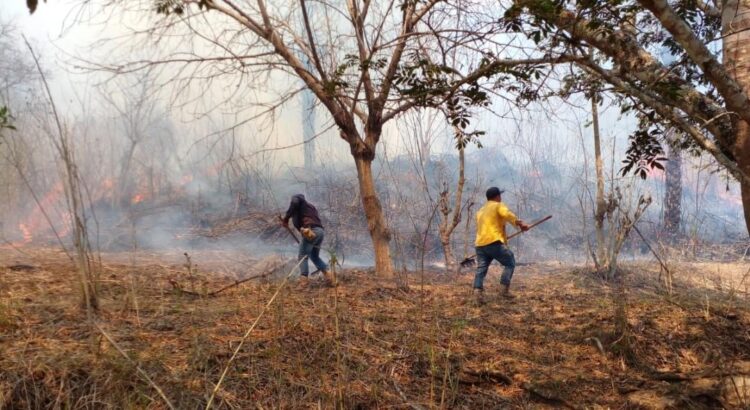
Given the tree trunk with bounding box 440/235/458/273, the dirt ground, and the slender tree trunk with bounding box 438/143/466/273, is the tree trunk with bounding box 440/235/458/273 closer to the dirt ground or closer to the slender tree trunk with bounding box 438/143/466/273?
the slender tree trunk with bounding box 438/143/466/273

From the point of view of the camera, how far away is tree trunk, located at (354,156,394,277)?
7125 millimetres

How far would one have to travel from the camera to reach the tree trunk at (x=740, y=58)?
300cm

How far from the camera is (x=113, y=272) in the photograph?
6.02 m

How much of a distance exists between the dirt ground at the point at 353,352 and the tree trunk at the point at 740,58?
4.18 feet

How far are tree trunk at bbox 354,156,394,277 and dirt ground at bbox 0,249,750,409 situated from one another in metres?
1.88

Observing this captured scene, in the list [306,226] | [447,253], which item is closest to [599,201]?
[447,253]

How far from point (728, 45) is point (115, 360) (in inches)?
168

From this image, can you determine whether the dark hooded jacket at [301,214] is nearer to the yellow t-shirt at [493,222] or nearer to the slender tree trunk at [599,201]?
the yellow t-shirt at [493,222]

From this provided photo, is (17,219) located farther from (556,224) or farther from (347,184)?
(556,224)

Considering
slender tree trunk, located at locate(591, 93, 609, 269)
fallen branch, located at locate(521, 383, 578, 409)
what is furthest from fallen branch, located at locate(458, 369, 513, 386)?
slender tree trunk, located at locate(591, 93, 609, 269)

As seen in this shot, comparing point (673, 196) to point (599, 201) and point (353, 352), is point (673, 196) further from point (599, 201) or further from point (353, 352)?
point (353, 352)

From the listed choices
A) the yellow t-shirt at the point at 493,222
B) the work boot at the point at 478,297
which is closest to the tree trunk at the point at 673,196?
the yellow t-shirt at the point at 493,222

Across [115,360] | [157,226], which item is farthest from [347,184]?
[115,360]

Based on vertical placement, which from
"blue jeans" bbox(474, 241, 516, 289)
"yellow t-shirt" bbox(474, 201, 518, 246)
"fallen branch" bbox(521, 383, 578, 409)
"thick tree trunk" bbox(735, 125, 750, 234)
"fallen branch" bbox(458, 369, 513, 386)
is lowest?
"fallen branch" bbox(521, 383, 578, 409)
